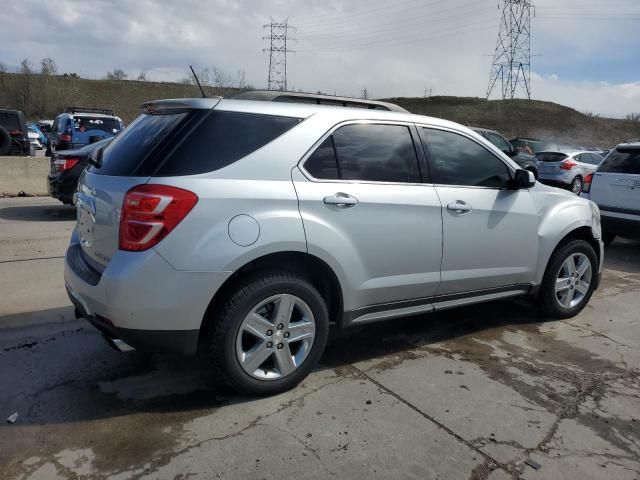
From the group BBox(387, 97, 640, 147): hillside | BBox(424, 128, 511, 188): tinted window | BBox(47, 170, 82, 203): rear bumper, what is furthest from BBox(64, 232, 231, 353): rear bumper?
BBox(387, 97, 640, 147): hillside

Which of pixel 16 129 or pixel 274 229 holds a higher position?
pixel 16 129

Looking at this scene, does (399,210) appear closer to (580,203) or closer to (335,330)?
(335,330)

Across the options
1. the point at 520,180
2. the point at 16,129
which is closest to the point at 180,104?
the point at 520,180

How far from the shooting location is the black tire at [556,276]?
477cm

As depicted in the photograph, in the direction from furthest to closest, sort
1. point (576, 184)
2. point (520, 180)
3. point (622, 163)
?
1. point (576, 184)
2. point (622, 163)
3. point (520, 180)

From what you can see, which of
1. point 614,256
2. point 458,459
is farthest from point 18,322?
point 614,256

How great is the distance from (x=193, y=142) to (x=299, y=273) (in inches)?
39.6

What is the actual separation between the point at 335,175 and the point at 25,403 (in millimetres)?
2299

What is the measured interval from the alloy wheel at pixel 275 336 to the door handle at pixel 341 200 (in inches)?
24.4

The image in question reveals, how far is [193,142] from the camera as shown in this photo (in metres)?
3.07

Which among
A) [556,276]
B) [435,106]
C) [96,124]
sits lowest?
[556,276]

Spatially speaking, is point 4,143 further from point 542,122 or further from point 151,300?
point 542,122

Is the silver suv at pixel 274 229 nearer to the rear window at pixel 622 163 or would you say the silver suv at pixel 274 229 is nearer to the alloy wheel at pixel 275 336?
the alloy wheel at pixel 275 336

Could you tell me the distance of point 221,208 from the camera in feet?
9.72
